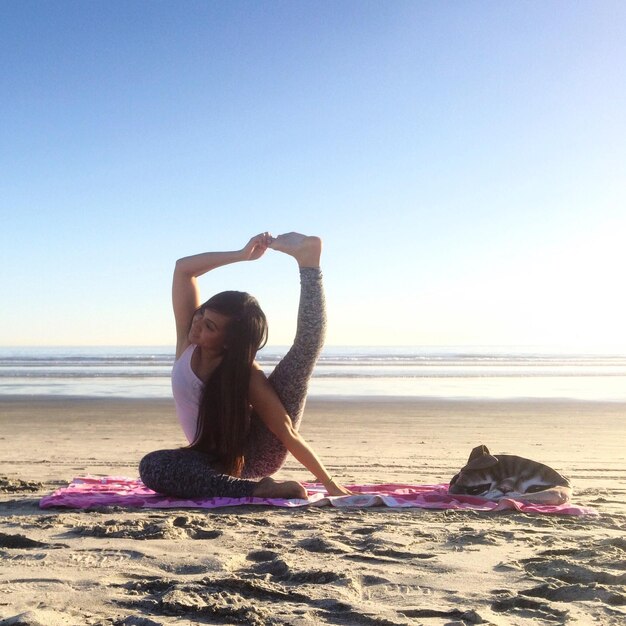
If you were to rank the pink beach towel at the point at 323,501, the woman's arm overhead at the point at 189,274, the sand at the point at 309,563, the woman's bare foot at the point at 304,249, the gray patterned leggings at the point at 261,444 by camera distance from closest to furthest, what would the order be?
the sand at the point at 309,563
the pink beach towel at the point at 323,501
the gray patterned leggings at the point at 261,444
the woman's bare foot at the point at 304,249
the woman's arm overhead at the point at 189,274

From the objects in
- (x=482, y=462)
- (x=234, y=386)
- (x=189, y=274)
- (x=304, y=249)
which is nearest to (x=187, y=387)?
(x=234, y=386)

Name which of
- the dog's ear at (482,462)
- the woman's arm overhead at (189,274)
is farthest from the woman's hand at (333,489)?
the woman's arm overhead at (189,274)

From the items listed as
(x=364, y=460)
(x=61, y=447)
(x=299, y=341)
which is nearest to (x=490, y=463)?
(x=299, y=341)

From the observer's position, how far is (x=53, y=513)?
4512 mm

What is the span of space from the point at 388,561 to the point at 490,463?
2.08m

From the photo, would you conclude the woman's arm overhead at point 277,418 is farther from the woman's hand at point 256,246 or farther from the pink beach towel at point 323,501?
the woman's hand at point 256,246

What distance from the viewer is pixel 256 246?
17.0ft

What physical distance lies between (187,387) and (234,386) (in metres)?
0.37

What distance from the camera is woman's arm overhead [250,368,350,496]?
16.0ft

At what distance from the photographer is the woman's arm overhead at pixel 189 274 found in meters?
5.20

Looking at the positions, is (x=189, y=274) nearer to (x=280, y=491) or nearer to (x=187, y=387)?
(x=187, y=387)

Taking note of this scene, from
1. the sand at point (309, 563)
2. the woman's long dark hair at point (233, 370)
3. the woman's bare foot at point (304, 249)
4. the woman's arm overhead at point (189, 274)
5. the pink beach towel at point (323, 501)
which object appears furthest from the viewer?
the woman's arm overhead at point (189, 274)

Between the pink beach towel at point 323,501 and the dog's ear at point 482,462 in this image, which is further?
the dog's ear at point 482,462

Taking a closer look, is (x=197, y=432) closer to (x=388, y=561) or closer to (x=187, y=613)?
(x=388, y=561)
